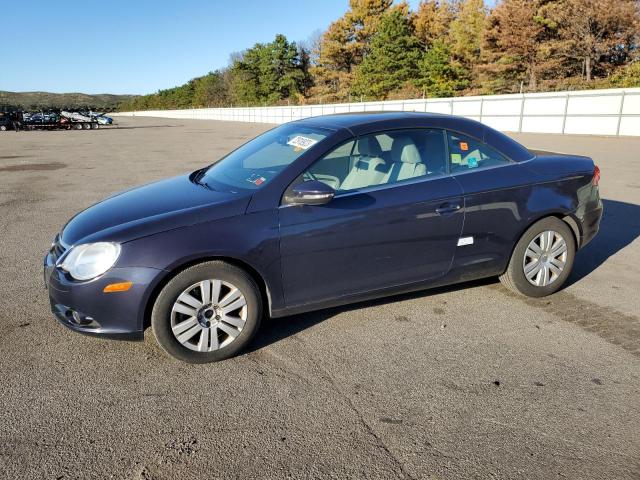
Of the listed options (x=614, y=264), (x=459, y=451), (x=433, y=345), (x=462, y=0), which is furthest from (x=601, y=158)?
(x=462, y=0)

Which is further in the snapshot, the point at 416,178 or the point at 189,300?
the point at 416,178

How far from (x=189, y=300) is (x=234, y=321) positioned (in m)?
0.33

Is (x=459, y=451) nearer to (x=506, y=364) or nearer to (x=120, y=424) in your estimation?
(x=506, y=364)

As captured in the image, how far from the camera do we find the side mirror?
11.0 feet

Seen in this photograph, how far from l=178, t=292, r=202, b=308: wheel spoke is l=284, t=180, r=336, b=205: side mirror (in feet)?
2.86

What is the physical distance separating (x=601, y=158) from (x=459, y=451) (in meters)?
14.9

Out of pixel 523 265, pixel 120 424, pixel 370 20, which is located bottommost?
pixel 120 424

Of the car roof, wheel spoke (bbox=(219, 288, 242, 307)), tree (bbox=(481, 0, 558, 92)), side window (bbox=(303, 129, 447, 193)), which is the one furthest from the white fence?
wheel spoke (bbox=(219, 288, 242, 307))

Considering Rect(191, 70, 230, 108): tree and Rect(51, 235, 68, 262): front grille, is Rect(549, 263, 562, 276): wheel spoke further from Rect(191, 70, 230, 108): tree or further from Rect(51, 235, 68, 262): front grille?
Rect(191, 70, 230, 108): tree

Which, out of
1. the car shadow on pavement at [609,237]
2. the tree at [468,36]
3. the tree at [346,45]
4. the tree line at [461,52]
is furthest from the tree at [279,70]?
the car shadow on pavement at [609,237]

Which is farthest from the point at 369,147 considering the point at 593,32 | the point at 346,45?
the point at 346,45

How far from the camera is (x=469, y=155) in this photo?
4180mm

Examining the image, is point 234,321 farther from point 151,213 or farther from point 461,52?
point 461,52

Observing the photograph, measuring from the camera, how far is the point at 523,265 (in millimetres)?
4348
